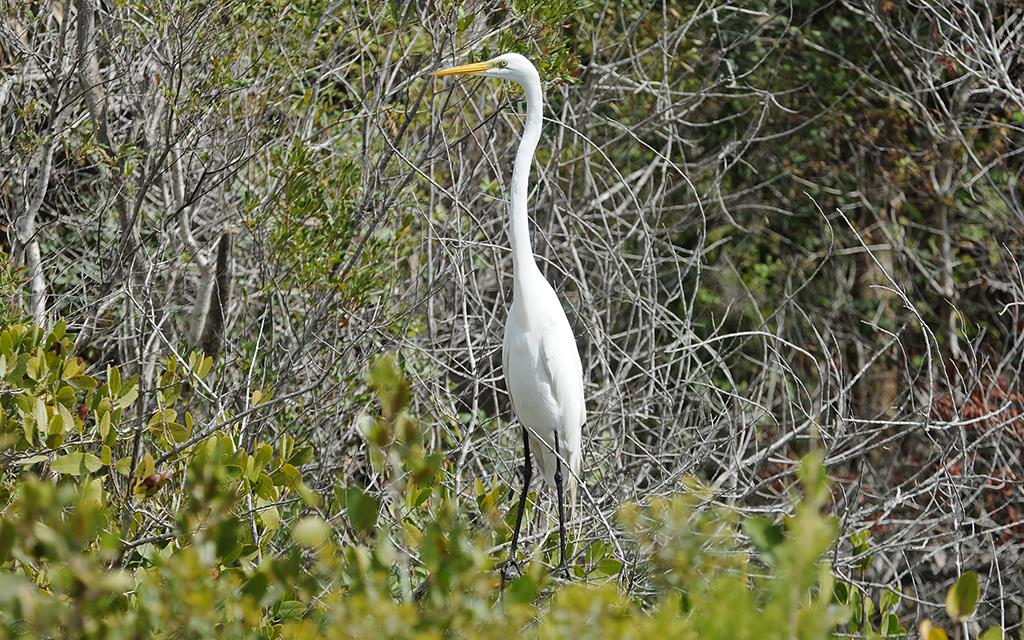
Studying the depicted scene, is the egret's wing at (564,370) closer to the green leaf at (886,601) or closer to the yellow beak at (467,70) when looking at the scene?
the yellow beak at (467,70)

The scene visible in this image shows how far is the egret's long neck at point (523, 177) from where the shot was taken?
3250 millimetres

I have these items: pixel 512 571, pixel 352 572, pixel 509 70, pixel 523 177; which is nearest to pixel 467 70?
pixel 509 70

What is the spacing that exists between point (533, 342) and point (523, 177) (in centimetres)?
54

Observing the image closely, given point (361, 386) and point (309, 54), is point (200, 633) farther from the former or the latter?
point (309, 54)

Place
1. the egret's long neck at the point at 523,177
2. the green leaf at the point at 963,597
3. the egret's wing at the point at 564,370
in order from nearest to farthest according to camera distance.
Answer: the green leaf at the point at 963,597, the egret's long neck at the point at 523,177, the egret's wing at the point at 564,370

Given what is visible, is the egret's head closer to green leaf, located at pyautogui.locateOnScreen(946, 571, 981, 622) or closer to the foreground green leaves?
the foreground green leaves

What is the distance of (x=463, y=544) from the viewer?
5.29 feet

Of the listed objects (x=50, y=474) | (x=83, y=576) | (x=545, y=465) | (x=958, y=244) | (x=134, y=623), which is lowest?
(x=958, y=244)

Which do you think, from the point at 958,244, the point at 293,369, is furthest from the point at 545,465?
the point at 958,244

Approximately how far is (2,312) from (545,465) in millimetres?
1790

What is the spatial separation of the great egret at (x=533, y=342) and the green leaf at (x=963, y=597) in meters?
1.66

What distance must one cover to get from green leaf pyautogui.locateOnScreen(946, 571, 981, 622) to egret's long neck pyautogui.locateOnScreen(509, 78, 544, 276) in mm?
1779

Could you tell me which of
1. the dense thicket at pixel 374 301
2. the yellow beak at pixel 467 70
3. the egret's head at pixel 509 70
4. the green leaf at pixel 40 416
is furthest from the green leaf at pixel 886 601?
the green leaf at pixel 40 416

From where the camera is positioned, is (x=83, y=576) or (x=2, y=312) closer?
(x=83, y=576)
